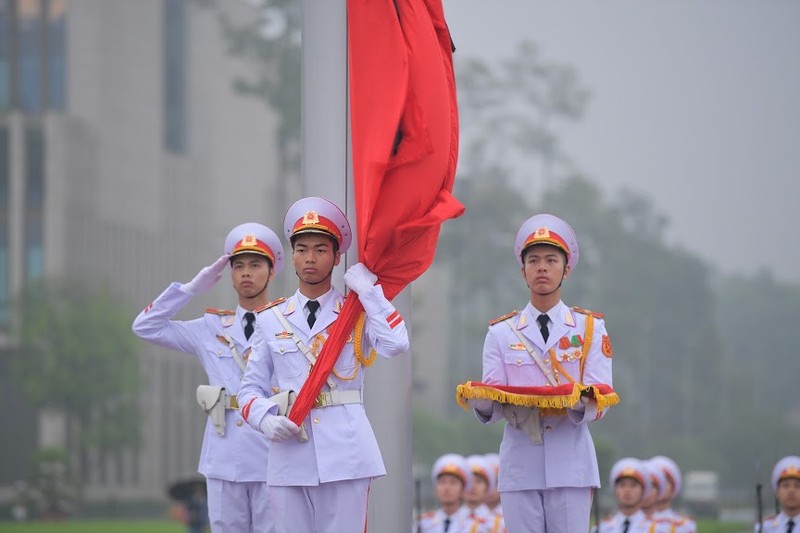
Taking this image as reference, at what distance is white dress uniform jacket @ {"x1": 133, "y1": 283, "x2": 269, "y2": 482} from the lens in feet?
23.9

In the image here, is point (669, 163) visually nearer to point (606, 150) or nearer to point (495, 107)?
point (606, 150)

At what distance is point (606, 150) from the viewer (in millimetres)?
51250

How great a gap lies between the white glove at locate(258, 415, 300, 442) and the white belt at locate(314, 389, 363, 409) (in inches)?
8.1

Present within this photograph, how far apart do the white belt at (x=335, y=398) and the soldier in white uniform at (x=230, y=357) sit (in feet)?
3.88

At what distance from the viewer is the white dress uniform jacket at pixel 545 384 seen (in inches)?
266

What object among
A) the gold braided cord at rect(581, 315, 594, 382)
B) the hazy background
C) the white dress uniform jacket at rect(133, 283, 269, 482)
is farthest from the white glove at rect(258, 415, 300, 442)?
the hazy background

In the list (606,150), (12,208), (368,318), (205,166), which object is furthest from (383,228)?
(606,150)

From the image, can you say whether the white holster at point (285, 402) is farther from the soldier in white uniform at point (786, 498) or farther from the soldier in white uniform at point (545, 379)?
the soldier in white uniform at point (786, 498)

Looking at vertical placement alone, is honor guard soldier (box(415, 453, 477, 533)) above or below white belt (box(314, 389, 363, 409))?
below

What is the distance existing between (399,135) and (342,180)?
381 mm

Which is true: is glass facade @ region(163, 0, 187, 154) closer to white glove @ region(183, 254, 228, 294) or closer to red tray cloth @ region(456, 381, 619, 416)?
white glove @ region(183, 254, 228, 294)

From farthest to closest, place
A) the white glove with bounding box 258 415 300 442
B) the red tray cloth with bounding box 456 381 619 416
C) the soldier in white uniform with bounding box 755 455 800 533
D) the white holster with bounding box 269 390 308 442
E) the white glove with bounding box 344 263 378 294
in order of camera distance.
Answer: the soldier in white uniform with bounding box 755 455 800 533 → the red tray cloth with bounding box 456 381 619 416 → the white glove with bounding box 344 263 378 294 → the white holster with bounding box 269 390 308 442 → the white glove with bounding box 258 415 300 442

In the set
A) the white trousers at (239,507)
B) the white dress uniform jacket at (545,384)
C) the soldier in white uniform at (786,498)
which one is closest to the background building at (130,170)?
the soldier in white uniform at (786,498)

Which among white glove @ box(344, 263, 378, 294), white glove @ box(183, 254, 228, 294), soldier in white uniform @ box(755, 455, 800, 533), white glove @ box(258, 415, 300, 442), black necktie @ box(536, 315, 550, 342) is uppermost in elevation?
white glove @ box(183, 254, 228, 294)
